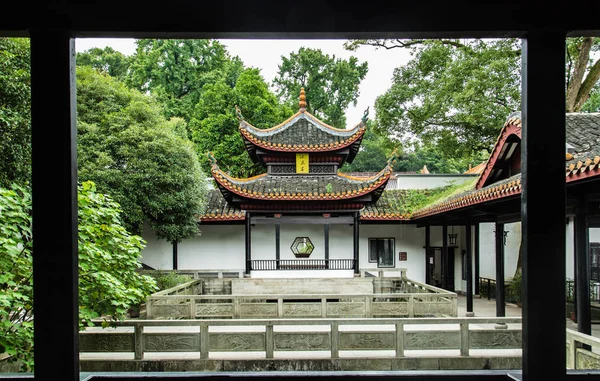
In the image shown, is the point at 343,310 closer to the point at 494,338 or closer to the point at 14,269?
the point at 494,338

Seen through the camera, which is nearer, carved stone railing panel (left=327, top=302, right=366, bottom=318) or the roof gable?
the roof gable

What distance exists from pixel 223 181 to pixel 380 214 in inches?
202

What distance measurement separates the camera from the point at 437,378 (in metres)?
1.73

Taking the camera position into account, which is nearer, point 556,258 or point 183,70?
point 556,258

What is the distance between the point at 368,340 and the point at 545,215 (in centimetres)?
533

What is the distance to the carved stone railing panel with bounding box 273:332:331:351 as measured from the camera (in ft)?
21.4

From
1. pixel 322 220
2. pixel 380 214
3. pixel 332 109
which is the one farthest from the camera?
pixel 332 109

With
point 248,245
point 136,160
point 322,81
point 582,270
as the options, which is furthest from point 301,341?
point 322,81

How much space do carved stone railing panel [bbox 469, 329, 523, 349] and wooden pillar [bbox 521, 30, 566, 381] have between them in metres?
5.33

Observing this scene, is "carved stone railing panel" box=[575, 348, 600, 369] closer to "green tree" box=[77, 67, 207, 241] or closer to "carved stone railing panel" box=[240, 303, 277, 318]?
"carved stone railing panel" box=[240, 303, 277, 318]

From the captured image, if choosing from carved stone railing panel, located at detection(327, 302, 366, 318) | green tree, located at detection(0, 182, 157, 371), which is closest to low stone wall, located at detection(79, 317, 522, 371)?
green tree, located at detection(0, 182, 157, 371)

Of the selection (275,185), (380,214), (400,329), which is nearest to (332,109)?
(380,214)

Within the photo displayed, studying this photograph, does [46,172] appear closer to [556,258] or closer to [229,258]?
[556,258]

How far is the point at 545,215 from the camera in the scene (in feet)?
5.17
